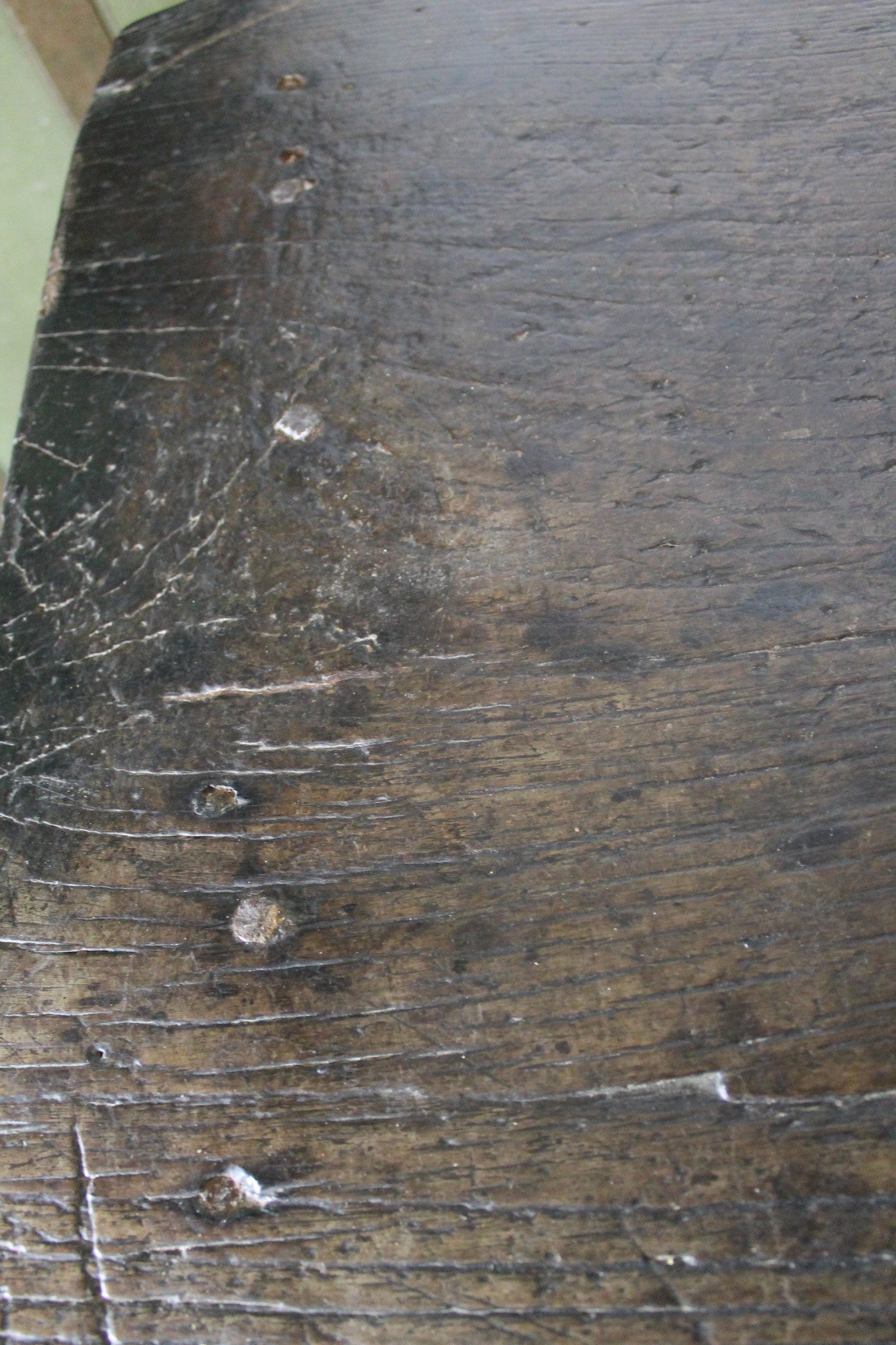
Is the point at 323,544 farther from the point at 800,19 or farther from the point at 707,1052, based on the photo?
the point at 800,19

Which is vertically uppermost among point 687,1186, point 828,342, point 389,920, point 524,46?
point 524,46

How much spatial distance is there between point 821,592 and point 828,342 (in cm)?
28

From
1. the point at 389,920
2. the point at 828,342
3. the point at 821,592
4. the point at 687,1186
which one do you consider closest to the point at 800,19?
the point at 828,342

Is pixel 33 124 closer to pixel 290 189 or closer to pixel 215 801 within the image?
pixel 290 189

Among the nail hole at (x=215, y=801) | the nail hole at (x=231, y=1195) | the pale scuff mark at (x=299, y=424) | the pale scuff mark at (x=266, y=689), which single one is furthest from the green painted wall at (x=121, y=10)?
the nail hole at (x=231, y=1195)

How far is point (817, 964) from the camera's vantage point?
0.86m

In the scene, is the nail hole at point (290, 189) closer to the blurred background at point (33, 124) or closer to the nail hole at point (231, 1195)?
the nail hole at point (231, 1195)

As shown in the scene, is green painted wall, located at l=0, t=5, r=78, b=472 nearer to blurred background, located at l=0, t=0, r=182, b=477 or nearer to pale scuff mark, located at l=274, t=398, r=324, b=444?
blurred background, located at l=0, t=0, r=182, b=477

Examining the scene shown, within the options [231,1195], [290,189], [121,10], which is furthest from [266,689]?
[121,10]

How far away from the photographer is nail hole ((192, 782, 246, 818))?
39.6 inches

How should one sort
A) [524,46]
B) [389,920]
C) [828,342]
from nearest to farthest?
[389,920]
[828,342]
[524,46]

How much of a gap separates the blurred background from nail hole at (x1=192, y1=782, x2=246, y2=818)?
1.93 m

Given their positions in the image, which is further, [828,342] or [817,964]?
[828,342]

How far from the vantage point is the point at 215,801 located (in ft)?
3.32
